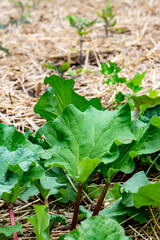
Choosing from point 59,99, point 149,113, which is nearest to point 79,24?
point 59,99

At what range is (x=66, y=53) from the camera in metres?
2.41

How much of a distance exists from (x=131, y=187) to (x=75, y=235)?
9.3 inches

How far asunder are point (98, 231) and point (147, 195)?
0.62ft

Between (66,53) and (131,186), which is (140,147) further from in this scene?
(66,53)

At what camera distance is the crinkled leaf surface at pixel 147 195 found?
833 millimetres

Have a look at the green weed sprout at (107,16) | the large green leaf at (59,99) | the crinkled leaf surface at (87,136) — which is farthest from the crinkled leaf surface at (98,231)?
the green weed sprout at (107,16)

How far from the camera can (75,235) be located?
31.4 inches

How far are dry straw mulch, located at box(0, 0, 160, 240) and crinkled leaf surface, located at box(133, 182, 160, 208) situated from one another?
120 millimetres

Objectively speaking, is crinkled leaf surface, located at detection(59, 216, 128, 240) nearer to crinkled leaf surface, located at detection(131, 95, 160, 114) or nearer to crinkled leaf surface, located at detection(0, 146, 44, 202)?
crinkled leaf surface, located at detection(0, 146, 44, 202)

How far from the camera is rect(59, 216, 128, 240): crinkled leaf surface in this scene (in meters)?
0.79

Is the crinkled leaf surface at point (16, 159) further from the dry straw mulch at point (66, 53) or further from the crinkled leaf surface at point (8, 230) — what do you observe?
the dry straw mulch at point (66, 53)

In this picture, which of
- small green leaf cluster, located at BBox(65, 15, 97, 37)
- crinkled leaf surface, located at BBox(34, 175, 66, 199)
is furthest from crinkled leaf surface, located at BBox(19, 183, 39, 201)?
small green leaf cluster, located at BBox(65, 15, 97, 37)

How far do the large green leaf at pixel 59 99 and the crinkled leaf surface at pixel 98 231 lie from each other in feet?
1.79

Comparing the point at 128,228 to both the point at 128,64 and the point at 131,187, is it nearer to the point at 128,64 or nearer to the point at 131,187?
the point at 131,187
